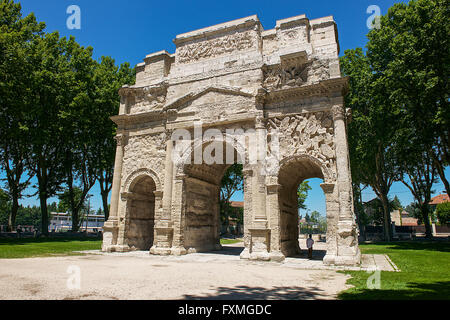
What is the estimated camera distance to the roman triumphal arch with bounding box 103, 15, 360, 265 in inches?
523

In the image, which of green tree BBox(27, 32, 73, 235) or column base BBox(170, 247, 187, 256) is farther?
green tree BBox(27, 32, 73, 235)

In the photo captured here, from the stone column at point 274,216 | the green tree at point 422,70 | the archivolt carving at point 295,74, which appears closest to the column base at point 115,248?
the stone column at point 274,216

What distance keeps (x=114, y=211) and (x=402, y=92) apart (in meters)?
18.3

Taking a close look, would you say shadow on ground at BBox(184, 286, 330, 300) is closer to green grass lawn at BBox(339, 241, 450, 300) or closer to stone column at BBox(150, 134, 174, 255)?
green grass lawn at BBox(339, 241, 450, 300)

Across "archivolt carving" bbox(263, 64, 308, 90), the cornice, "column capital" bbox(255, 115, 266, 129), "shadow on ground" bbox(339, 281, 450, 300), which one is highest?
"archivolt carving" bbox(263, 64, 308, 90)

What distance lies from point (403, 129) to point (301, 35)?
9575 millimetres

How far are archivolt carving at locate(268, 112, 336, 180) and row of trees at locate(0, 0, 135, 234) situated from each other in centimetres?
1616

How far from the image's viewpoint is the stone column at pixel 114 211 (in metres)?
16.5

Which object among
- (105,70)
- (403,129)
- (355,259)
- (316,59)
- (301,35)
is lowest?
(355,259)

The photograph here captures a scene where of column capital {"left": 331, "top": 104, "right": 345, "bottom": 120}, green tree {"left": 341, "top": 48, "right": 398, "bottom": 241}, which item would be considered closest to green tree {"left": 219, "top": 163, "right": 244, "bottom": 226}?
green tree {"left": 341, "top": 48, "right": 398, "bottom": 241}

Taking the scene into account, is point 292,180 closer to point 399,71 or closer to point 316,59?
point 316,59

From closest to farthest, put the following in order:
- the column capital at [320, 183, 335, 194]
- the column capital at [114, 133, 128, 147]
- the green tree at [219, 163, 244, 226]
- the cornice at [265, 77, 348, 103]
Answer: the column capital at [320, 183, 335, 194], the cornice at [265, 77, 348, 103], the column capital at [114, 133, 128, 147], the green tree at [219, 163, 244, 226]
